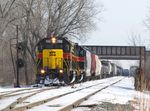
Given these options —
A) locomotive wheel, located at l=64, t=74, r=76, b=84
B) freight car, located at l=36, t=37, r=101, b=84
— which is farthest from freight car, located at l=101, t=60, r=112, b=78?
freight car, located at l=36, t=37, r=101, b=84

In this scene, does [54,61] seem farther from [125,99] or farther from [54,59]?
[125,99]

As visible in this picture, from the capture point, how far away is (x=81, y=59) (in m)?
47.2

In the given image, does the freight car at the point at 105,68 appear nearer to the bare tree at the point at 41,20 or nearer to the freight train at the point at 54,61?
the bare tree at the point at 41,20

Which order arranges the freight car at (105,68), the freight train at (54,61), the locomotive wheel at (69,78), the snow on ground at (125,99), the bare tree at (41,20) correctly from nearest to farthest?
the snow on ground at (125,99)
the freight train at (54,61)
the locomotive wheel at (69,78)
the bare tree at (41,20)
the freight car at (105,68)

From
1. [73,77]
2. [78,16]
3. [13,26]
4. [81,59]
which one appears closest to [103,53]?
[78,16]

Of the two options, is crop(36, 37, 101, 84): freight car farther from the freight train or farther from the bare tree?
the bare tree

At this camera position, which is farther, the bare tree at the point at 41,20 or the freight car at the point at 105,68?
the freight car at the point at 105,68

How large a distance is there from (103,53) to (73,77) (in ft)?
208

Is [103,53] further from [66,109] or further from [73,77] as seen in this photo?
[66,109]

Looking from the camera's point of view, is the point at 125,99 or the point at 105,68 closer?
the point at 125,99

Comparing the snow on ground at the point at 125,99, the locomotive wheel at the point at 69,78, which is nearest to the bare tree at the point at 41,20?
the locomotive wheel at the point at 69,78

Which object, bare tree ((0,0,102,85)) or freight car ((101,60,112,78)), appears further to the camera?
freight car ((101,60,112,78))

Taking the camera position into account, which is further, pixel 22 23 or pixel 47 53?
pixel 22 23

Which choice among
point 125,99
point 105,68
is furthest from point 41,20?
point 125,99
